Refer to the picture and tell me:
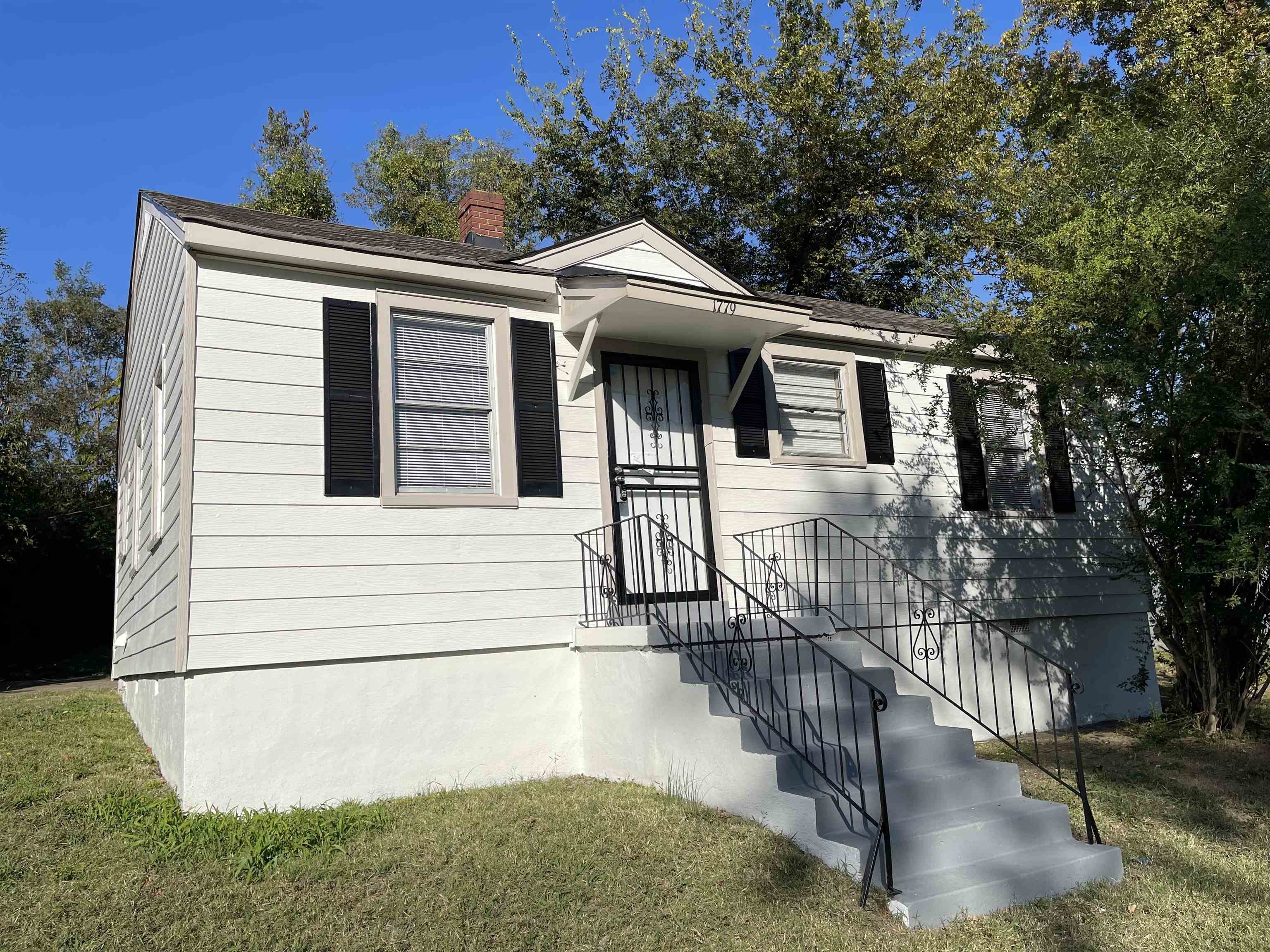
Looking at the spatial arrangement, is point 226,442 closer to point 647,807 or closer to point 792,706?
point 647,807

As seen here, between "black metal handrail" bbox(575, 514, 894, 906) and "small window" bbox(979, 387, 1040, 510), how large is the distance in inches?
142

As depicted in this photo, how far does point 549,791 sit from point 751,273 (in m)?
14.9

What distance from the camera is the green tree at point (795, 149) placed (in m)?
15.5

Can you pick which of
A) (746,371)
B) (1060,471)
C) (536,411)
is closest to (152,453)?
(536,411)

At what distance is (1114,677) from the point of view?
966 cm

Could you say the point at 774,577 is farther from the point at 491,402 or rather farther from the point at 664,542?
the point at 491,402

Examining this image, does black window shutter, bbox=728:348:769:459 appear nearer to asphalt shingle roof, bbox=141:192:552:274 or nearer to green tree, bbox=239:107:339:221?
asphalt shingle roof, bbox=141:192:552:274

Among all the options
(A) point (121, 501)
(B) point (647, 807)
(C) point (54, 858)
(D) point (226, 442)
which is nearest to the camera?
(C) point (54, 858)

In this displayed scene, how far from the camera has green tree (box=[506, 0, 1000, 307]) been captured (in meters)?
15.5

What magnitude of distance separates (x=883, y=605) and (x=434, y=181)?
67.1 feet

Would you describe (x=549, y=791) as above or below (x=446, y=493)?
below

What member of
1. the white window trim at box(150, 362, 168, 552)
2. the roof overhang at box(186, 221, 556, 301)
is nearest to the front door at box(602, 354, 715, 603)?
the roof overhang at box(186, 221, 556, 301)

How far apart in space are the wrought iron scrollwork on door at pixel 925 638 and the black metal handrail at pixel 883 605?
0.01m

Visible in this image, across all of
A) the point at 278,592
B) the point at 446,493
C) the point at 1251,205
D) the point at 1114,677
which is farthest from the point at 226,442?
the point at 1114,677
